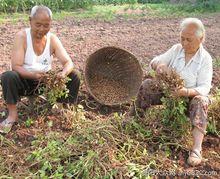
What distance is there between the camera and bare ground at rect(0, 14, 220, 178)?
609 centimetres

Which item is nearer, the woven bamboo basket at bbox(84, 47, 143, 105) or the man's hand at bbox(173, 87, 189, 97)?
the man's hand at bbox(173, 87, 189, 97)

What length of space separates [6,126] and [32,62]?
618 millimetres

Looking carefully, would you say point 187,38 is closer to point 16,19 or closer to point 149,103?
point 149,103

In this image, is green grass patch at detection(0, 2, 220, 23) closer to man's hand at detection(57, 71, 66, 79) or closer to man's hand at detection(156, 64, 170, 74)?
man's hand at detection(57, 71, 66, 79)


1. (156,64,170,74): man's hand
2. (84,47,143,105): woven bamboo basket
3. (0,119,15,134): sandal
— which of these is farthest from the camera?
(84,47,143,105): woven bamboo basket

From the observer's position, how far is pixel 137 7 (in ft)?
38.9

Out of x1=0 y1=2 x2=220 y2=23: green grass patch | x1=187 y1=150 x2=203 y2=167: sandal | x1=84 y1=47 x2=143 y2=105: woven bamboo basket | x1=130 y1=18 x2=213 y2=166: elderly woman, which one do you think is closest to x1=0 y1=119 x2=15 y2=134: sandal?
x1=84 y1=47 x2=143 y2=105: woven bamboo basket

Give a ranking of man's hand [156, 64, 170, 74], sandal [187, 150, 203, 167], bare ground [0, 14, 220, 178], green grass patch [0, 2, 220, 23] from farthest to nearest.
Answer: green grass patch [0, 2, 220, 23], bare ground [0, 14, 220, 178], man's hand [156, 64, 170, 74], sandal [187, 150, 203, 167]

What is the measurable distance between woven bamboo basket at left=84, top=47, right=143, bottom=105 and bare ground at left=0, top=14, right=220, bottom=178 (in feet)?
0.53

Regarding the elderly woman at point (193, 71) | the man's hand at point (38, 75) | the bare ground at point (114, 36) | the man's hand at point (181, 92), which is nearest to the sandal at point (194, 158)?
the elderly woman at point (193, 71)

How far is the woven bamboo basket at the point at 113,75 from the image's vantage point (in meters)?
4.67

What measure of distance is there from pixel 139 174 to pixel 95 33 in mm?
4758

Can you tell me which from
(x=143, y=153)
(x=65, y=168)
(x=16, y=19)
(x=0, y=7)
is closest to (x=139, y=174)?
(x=143, y=153)

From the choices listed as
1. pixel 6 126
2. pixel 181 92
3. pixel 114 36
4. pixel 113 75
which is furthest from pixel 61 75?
pixel 114 36
